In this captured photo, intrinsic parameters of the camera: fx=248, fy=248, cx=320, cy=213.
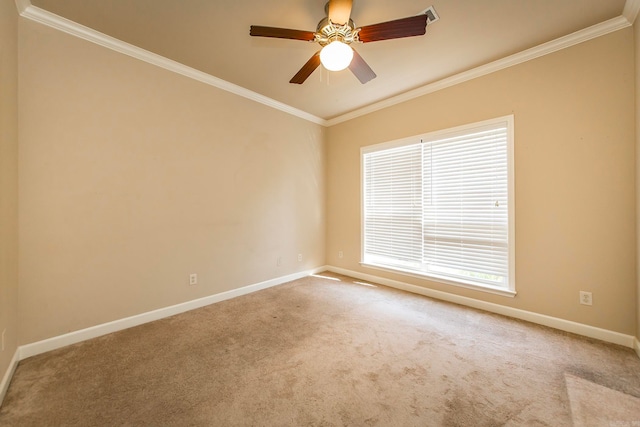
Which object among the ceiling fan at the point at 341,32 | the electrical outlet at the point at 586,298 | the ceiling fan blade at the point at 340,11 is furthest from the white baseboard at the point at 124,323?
the electrical outlet at the point at 586,298

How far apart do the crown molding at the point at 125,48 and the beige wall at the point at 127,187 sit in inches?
2.2

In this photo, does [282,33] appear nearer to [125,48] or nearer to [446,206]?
[125,48]

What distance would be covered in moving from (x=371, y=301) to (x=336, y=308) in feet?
1.64

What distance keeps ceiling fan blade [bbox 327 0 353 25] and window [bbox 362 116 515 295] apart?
2.05 metres

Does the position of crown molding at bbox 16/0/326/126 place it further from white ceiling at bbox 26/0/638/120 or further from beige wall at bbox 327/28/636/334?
beige wall at bbox 327/28/636/334

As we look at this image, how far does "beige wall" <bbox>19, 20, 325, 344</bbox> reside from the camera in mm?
2049

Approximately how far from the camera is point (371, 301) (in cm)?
315

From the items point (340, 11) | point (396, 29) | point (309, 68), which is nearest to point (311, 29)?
point (309, 68)

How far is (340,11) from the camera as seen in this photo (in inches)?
65.3

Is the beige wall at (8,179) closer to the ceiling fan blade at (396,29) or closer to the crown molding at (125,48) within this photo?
the crown molding at (125,48)

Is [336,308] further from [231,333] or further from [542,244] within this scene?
[542,244]

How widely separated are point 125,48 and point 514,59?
3.95 m

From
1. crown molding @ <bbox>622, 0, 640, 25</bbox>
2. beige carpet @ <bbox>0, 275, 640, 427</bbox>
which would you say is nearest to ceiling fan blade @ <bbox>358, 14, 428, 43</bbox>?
crown molding @ <bbox>622, 0, 640, 25</bbox>

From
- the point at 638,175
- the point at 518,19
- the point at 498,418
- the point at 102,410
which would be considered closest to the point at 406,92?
the point at 518,19
